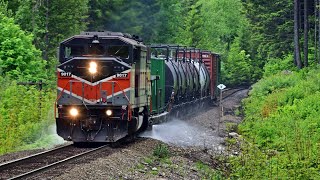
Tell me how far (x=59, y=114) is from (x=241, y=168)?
204 inches

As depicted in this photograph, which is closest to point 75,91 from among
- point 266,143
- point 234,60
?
point 266,143

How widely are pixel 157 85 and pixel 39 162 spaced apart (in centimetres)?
904

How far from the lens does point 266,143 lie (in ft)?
64.1

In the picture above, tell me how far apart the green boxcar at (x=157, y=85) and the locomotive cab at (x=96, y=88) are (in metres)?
4.26

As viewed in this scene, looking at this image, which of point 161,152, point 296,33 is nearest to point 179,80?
point 161,152

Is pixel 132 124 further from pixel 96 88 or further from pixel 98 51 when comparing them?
pixel 98 51

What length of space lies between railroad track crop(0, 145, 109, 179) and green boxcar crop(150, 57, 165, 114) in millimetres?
5140

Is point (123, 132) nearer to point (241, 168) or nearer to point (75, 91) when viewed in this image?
point (75, 91)

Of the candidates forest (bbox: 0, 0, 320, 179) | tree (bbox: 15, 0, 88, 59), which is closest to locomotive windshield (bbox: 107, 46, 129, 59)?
forest (bbox: 0, 0, 320, 179)

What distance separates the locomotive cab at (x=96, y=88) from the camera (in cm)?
1656

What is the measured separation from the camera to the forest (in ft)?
51.2

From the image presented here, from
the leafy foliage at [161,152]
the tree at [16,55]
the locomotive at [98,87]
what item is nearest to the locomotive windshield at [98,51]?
the locomotive at [98,87]

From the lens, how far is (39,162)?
14.3m

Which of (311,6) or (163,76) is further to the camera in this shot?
(311,6)
